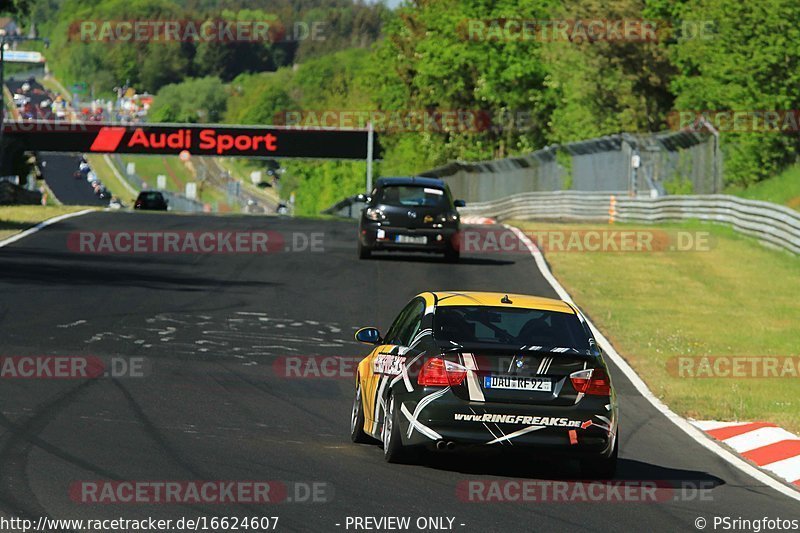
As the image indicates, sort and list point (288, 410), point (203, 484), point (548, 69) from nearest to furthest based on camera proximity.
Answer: point (203, 484) → point (288, 410) → point (548, 69)

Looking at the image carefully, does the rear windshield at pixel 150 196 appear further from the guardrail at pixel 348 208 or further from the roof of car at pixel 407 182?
the roof of car at pixel 407 182

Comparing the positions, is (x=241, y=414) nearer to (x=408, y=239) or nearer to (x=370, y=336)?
(x=370, y=336)

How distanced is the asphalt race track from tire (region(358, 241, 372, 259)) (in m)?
1.62

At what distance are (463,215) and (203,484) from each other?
181ft

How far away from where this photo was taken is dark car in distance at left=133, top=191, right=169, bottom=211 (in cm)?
7538

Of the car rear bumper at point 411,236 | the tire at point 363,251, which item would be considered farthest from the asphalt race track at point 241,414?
the tire at point 363,251

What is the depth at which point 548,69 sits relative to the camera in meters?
77.3

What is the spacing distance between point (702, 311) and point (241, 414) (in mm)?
13354

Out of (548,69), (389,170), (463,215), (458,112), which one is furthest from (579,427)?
(389,170)

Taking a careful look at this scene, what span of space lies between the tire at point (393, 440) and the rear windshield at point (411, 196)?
61.8 ft

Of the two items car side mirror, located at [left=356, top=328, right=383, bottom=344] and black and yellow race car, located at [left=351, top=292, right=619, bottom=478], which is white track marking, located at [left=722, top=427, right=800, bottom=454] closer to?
black and yellow race car, located at [left=351, top=292, right=619, bottom=478]

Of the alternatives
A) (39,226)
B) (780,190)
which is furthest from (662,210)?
(39,226)

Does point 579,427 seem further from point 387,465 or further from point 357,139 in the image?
point 357,139

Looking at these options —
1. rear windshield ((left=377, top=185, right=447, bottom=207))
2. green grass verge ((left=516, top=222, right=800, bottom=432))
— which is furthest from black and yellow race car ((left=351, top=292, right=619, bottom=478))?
rear windshield ((left=377, top=185, right=447, bottom=207))
